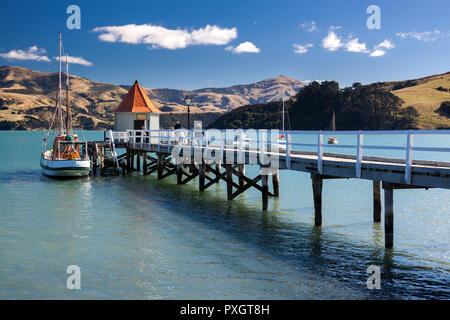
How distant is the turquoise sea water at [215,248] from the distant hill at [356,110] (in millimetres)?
117832

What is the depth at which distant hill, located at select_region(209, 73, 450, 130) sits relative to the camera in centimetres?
14088

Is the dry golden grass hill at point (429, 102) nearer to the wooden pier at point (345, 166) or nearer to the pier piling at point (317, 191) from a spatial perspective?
the wooden pier at point (345, 166)

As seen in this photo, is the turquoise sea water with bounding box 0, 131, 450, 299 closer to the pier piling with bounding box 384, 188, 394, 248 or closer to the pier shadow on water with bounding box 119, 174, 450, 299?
the pier shadow on water with bounding box 119, 174, 450, 299

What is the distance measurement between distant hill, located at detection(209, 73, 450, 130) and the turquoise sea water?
118m

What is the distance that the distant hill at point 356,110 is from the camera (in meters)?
141

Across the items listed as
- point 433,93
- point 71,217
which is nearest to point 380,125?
point 433,93

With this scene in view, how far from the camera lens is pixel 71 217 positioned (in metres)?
20.0

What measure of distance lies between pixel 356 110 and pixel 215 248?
141961mm

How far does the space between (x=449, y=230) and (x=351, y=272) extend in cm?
755

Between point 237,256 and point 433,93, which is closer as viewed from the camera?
point 237,256

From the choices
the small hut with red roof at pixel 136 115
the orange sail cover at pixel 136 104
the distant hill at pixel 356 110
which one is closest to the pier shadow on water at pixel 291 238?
the small hut with red roof at pixel 136 115

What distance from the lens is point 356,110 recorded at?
14875 centimetres

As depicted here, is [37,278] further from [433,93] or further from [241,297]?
[433,93]
